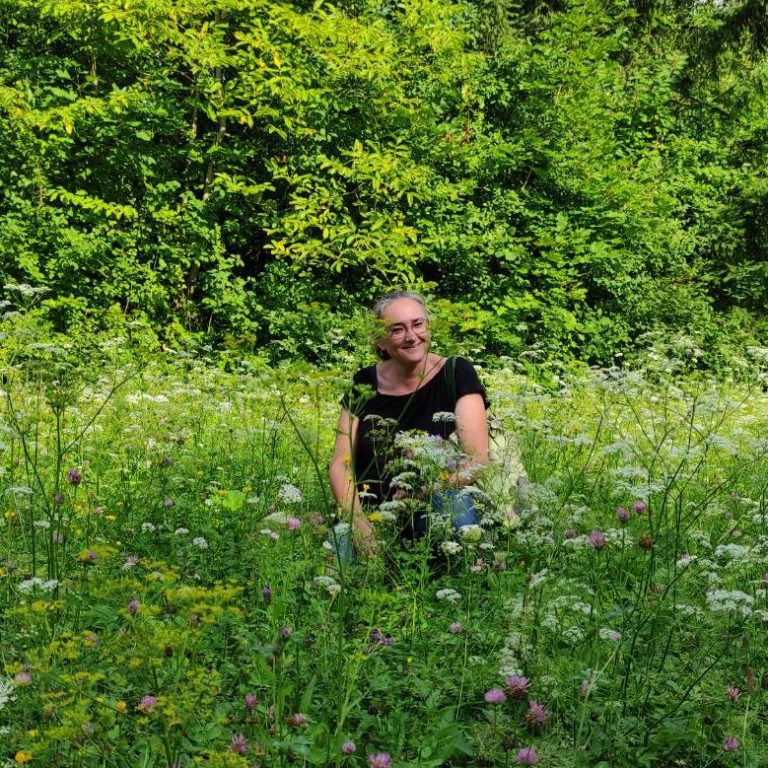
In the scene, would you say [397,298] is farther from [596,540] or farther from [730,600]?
[730,600]

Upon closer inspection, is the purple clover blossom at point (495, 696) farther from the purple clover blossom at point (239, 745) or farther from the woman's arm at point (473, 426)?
the woman's arm at point (473, 426)

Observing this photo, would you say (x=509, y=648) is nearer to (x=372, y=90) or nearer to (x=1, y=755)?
(x=1, y=755)

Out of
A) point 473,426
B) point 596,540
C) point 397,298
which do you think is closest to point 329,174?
point 397,298

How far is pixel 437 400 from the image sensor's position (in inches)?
151

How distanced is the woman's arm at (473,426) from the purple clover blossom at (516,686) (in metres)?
1.20

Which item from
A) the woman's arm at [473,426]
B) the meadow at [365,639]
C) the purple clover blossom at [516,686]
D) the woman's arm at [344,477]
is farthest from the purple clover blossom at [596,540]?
the woman's arm at [344,477]

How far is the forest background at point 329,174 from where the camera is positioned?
29.9 feet

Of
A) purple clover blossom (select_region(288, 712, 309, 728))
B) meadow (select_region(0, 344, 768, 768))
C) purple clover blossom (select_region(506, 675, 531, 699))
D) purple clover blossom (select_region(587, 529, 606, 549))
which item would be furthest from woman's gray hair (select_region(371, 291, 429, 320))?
purple clover blossom (select_region(288, 712, 309, 728))

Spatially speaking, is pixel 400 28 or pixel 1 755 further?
pixel 400 28

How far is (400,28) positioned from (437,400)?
25.1 ft

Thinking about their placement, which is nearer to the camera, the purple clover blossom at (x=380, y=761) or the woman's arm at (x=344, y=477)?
the purple clover blossom at (x=380, y=761)

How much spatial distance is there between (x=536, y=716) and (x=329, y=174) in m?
8.93

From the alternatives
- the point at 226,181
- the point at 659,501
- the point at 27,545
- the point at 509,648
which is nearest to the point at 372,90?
the point at 226,181

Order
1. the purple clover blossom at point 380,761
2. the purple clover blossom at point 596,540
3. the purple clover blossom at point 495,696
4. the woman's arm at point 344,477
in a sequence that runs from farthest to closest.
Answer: the woman's arm at point 344,477
the purple clover blossom at point 596,540
the purple clover blossom at point 495,696
the purple clover blossom at point 380,761
